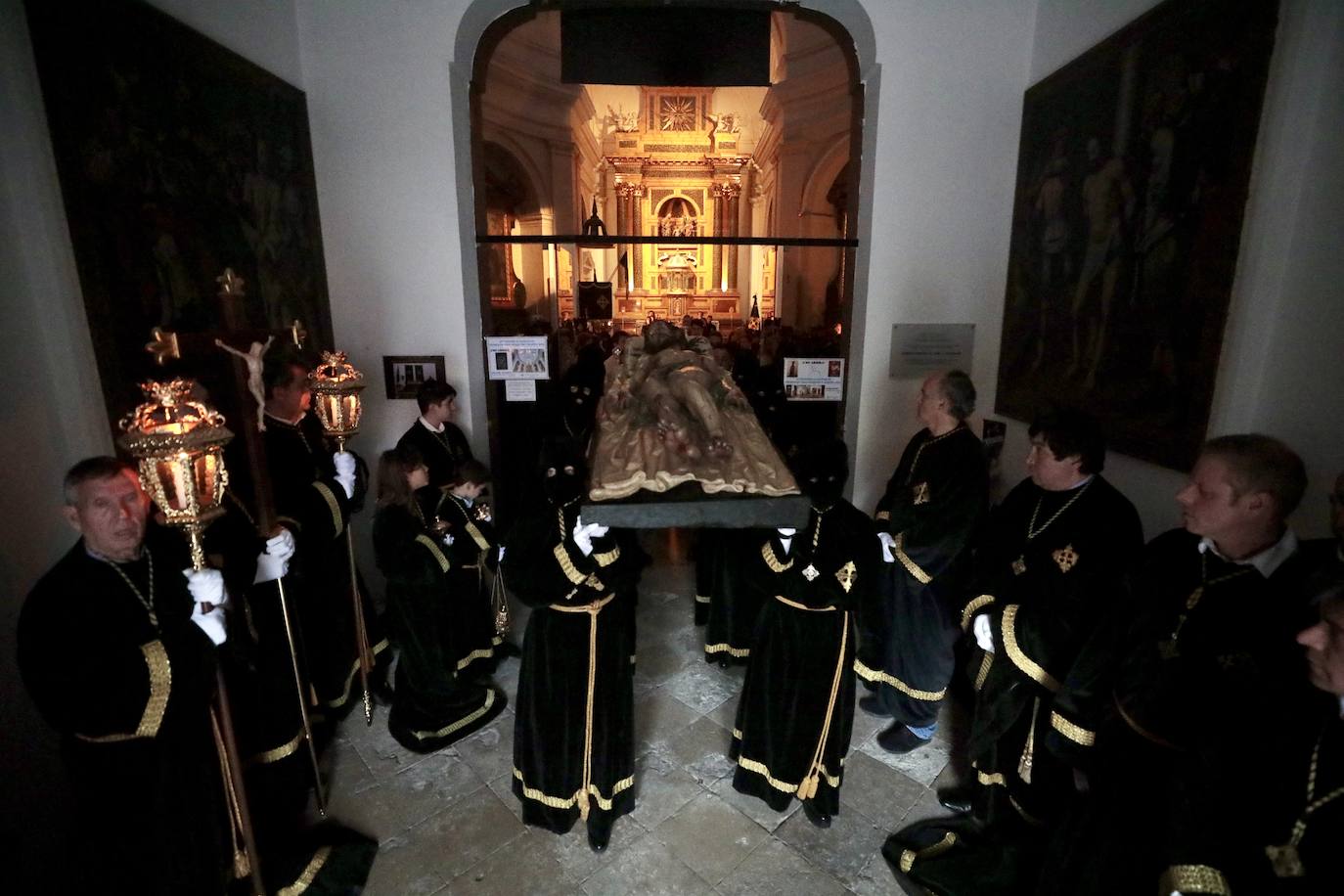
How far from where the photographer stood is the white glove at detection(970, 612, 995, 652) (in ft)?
9.31

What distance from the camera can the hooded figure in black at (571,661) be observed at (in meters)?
2.64

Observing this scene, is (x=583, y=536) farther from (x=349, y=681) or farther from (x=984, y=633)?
(x=349, y=681)

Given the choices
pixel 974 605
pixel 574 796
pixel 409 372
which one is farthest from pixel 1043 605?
pixel 409 372

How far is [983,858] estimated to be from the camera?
2789 mm

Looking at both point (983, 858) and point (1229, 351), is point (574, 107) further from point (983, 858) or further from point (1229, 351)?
point (983, 858)

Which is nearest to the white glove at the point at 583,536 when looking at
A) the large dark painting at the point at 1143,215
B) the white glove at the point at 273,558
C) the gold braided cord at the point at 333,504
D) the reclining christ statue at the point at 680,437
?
the reclining christ statue at the point at 680,437

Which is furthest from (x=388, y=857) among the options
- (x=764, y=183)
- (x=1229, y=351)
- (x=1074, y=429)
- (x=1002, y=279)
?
(x=764, y=183)

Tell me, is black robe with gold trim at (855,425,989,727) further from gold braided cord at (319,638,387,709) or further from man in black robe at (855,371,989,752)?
gold braided cord at (319,638,387,709)

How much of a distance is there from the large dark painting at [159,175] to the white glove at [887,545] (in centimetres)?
363

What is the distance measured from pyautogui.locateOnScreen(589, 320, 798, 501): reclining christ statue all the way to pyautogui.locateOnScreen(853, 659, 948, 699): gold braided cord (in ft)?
6.35

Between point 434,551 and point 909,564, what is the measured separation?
285cm

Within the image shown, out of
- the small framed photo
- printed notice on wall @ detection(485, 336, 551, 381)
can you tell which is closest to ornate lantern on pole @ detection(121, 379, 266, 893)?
the small framed photo

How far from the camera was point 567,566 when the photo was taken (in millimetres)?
2617

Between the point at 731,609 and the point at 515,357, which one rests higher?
the point at 515,357
